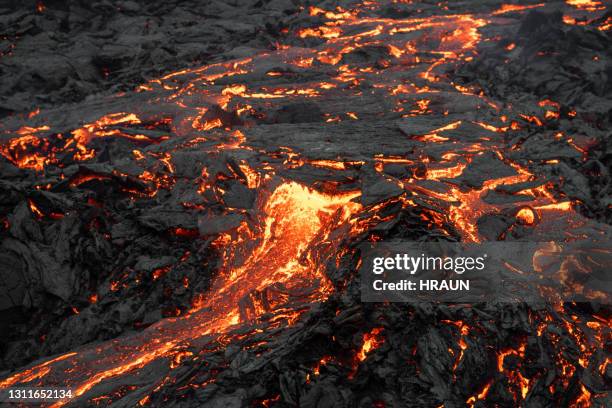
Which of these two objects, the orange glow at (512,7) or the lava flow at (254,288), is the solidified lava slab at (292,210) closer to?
the lava flow at (254,288)

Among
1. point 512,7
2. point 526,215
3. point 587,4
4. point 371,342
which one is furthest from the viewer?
point 512,7

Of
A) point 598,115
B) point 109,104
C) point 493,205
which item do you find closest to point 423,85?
point 598,115

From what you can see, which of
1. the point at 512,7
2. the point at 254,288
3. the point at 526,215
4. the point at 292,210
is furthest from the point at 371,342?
the point at 512,7

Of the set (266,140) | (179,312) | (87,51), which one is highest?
(87,51)

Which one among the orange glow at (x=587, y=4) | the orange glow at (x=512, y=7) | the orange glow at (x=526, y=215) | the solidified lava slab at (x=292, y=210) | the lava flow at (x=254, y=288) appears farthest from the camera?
the orange glow at (x=512, y=7)

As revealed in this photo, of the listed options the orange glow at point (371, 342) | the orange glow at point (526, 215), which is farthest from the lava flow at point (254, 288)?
the orange glow at point (526, 215)

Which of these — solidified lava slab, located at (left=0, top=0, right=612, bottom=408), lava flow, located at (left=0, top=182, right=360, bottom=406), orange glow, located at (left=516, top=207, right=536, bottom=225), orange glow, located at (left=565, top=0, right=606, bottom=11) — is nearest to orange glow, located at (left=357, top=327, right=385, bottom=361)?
solidified lava slab, located at (left=0, top=0, right=612, bottom=408)

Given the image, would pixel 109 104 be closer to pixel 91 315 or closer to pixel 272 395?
pixel 91 315

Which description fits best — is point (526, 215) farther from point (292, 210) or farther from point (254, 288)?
point (254, 288)
